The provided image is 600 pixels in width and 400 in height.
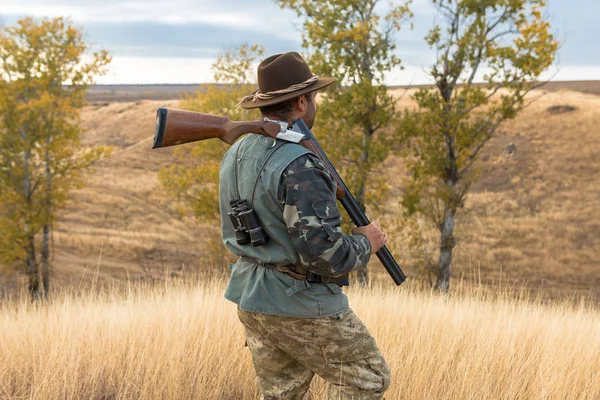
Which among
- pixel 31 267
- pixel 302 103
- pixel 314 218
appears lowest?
pixel 31 267

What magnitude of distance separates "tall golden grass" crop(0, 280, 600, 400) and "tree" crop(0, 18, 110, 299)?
13249 mm

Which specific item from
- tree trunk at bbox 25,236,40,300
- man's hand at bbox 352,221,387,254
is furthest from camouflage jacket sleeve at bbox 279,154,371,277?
tree trunk at bbox 25,236,40,300

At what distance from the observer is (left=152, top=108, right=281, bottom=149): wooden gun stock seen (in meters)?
2.81

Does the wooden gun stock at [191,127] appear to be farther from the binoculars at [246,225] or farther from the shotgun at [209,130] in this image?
the binoculars at [246,225]

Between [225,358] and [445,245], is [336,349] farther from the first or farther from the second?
[445,245]

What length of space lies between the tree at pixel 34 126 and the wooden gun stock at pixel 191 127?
15.9 meters

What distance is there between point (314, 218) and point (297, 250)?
16 cm

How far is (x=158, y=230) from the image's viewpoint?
3269cm

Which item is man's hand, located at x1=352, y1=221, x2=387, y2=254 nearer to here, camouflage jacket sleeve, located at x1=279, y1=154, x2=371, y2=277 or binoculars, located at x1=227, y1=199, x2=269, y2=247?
camouflage jacket sleeve, located at x1=279, y1=154, x2=371, y2=277

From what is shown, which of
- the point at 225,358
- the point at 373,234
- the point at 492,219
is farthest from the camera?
the point at 492,219

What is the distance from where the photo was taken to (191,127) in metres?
2.86

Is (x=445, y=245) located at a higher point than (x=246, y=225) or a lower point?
lower

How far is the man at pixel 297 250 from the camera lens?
2.45 m

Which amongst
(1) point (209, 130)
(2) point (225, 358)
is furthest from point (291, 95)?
(2) point (225, 358)
